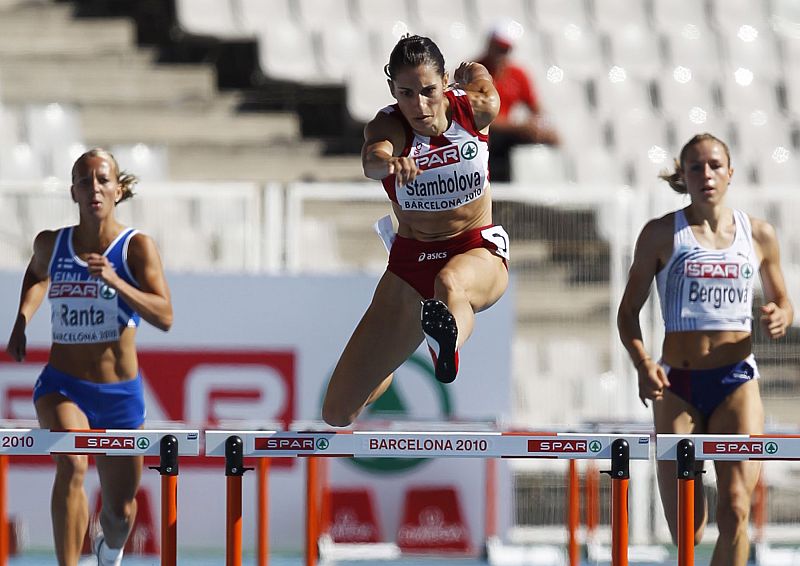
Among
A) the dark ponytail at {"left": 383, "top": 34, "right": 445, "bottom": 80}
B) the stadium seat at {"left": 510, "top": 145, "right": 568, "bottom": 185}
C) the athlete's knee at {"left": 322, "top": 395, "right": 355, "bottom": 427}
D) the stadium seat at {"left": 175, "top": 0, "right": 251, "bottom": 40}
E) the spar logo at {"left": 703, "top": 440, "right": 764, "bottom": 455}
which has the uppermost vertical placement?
the stadium seat at {"left": 175, "top": 0, "right": 251, "bottom": 40}

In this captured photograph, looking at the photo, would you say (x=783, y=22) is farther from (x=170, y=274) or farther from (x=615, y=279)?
(x=170, y=274)

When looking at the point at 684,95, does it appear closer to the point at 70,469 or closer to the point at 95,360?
the point at 95,360

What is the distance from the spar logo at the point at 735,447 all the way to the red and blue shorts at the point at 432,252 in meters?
1.21

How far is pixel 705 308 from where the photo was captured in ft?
20.4

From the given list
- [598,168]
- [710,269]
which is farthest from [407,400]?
[710,269]

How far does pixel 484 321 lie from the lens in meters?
9.42

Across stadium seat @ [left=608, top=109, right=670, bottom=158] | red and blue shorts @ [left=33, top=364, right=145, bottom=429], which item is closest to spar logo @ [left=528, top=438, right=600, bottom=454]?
red and blue shorts @ [left=33, top=364, right=145, bottom=429]

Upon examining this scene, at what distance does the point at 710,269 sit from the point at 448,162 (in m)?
1.27

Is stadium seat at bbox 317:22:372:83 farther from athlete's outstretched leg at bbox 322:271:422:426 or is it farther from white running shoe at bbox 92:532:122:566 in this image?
athlete's outstretched leg at bbox 322:271:422:426

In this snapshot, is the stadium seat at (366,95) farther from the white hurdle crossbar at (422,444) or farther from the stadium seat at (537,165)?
the white hurdle crossbar at (422,444)

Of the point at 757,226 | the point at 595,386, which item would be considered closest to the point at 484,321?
the point at 595,386

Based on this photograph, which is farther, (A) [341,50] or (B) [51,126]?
(A) [341,50]

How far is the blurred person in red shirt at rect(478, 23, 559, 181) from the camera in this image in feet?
36.9

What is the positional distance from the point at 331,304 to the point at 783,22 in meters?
6.57
